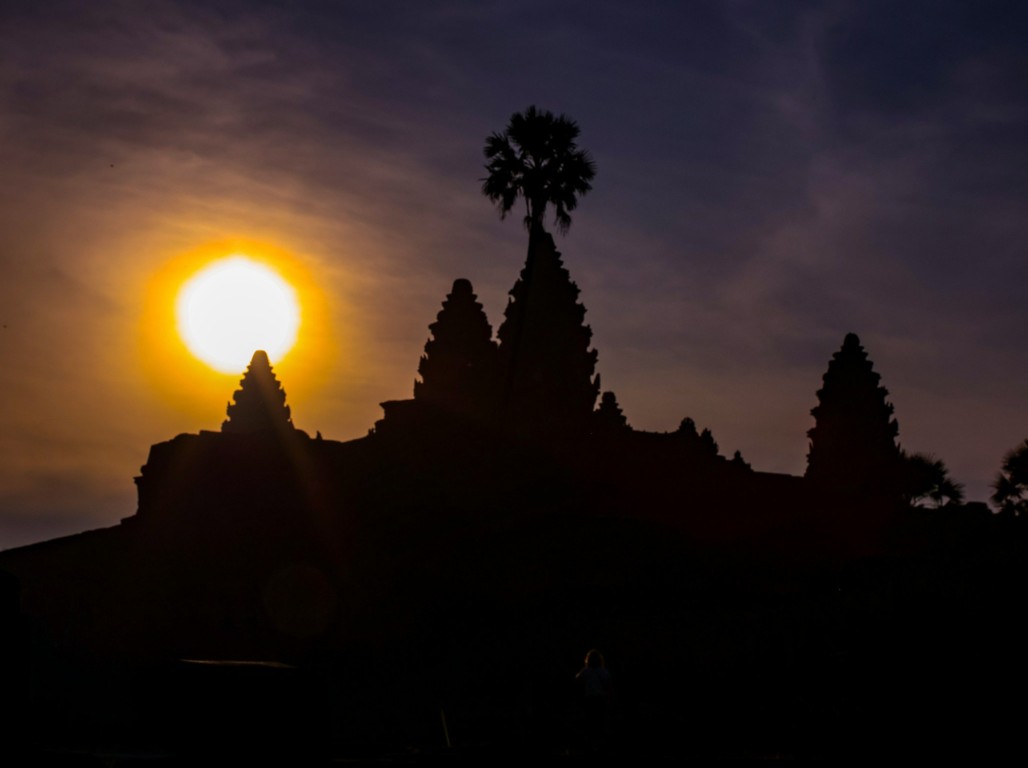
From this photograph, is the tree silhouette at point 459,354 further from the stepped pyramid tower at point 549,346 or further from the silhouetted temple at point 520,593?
the silhouetted temple at point 520,593

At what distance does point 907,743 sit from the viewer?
2020 centimetres

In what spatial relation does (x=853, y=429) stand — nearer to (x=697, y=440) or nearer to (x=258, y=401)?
(x=697, y=440)

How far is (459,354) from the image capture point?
6156cm

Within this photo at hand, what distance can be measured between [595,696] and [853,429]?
35.3m

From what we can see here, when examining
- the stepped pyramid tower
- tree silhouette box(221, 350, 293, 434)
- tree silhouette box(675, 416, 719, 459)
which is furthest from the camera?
tree silhouette box(221, 350, 293, 434)

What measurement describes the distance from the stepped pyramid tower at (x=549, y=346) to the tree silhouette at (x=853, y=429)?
35.6 ft

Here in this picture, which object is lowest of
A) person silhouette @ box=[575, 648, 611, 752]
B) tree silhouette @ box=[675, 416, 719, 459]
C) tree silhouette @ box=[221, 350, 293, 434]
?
person silhouette @ box=[575, 648, 611, 752]

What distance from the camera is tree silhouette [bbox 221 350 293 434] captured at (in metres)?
71.4

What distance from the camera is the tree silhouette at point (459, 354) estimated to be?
60.2m

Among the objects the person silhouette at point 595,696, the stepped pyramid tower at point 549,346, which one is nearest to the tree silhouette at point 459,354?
the stepped pyramid tower at point 549,346

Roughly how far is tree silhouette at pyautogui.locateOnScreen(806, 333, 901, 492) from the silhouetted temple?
0.31 ft

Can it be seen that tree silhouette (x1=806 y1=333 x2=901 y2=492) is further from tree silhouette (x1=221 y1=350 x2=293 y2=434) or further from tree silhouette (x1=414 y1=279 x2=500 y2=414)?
tree silhouette (x1=221 y1=350 x2=293 y2=434)

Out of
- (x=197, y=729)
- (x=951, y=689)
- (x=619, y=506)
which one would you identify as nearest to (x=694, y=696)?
(x=951, y=689)

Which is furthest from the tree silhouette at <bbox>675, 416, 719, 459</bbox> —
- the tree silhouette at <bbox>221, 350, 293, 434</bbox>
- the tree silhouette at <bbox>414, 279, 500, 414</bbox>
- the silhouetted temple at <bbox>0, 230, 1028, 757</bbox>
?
the tree silhouette at <bbox>221, 350, 293, 434</bbox>
